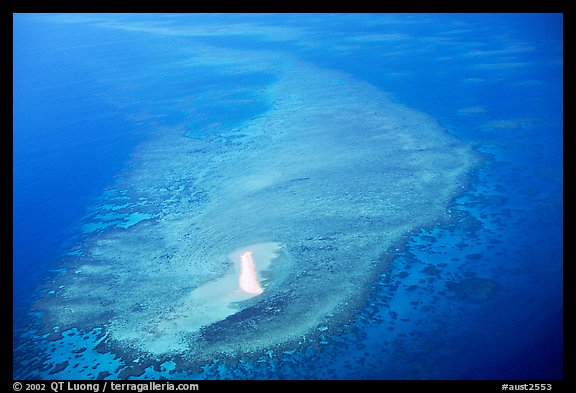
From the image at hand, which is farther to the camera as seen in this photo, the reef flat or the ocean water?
the reef flat

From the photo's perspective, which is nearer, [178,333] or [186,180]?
[178,333]

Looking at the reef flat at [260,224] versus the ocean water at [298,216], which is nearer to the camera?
the ocean water at [298,216]

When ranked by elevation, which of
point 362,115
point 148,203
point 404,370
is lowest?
point 404,370

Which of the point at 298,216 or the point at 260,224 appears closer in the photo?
the point at 260,224

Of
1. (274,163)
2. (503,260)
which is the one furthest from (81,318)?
(503,260)

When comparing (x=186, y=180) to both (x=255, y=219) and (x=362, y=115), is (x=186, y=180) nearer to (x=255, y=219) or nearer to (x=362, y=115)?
(x=255, y=219)

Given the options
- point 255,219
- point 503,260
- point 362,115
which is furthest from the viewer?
point 362,115

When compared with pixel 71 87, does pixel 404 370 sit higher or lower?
lower

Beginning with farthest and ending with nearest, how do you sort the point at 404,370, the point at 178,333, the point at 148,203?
the point at 148,203
the point at 178,333
the point at 404,370
